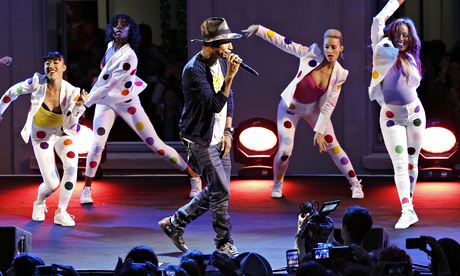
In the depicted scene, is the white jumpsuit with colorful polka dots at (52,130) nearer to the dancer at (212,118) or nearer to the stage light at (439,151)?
the dancer at (212,118)

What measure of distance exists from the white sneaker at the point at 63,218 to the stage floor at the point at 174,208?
0.08 m

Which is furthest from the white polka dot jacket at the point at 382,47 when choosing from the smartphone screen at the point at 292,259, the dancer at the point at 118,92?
the smartphone screen at the point at 292,259

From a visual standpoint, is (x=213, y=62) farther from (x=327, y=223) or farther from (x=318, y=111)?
(x=318, y=111)

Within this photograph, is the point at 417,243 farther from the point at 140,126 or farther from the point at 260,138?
the point at 260,138

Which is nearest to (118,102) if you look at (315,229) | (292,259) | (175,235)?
(175,235)

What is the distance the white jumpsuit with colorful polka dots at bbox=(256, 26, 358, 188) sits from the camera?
11.4m

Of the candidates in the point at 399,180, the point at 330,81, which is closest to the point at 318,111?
the point at 330,81

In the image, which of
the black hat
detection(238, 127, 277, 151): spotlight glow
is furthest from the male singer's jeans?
detection(238, 127, 277, 151): spotlight glow

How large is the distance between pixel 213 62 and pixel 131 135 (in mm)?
5406

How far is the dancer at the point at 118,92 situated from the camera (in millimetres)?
11445

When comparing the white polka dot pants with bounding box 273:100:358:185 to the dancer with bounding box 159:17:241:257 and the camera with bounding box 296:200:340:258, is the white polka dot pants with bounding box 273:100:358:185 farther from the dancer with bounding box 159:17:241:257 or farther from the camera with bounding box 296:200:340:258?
the camera with bounding box 296:200:340:258

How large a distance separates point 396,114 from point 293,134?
1.76 metres

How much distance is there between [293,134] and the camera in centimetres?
1186

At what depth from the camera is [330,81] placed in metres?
11.4
